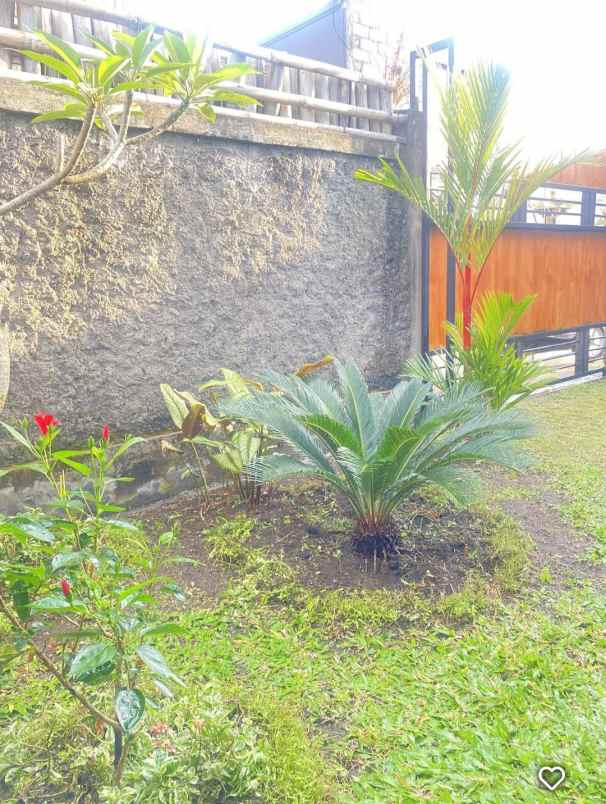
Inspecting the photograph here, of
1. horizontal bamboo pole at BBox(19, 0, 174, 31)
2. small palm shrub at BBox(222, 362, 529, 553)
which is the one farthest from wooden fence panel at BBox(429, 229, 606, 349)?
horizontal bamboo pole at BBox(19, 0, 174, 31)

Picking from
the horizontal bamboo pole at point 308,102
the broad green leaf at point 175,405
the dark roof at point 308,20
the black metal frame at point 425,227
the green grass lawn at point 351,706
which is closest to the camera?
the green grass lawn at point 351,706

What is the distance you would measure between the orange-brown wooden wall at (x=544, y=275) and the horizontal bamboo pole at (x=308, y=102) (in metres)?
1.07

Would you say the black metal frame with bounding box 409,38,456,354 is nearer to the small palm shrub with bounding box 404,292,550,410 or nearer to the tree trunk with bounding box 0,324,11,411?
the small palm shrub with bounding box 404,292,550,410

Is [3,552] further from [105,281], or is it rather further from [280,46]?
[280,46]

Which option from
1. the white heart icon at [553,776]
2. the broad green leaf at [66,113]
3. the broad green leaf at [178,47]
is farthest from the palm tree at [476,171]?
the white heart icon at [553,776]

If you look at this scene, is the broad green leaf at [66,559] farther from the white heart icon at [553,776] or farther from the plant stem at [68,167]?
the plant stem at [68,167]

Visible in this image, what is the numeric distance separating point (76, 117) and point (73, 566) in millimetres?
2295

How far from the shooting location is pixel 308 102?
416cm

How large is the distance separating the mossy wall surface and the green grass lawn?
1318mm

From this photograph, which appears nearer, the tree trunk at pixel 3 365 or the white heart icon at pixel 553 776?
the white heart icon at pixel 553 776

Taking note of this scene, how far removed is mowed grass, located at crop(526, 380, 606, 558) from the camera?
369 cm

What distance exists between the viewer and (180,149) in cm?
363

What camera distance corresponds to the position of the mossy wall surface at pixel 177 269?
321 centimetres

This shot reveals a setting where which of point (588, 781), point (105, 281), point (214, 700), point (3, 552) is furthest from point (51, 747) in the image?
point (105, 281)
